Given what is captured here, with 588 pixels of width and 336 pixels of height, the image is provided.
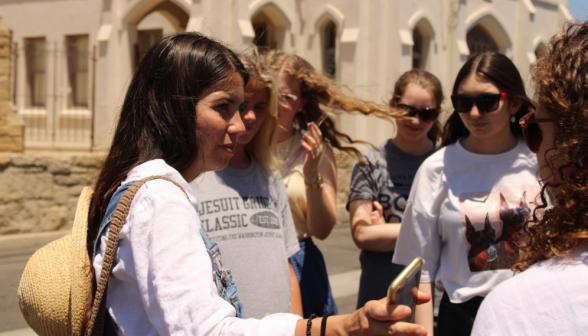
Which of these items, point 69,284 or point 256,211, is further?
point 256,211

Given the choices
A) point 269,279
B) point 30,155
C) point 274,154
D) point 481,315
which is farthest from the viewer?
point 30,155

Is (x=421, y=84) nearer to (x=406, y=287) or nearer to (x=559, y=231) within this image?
(x=559, y=231)

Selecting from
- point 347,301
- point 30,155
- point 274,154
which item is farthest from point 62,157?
point 274,154

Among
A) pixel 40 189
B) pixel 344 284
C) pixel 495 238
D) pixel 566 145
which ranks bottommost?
pixel 344 284

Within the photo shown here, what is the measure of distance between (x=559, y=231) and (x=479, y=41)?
57.1 feet

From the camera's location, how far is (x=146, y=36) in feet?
48.8

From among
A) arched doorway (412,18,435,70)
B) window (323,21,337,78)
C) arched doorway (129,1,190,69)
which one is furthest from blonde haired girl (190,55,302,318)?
arched doorway (412,18,435,70)

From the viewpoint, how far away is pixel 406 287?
1.10 m

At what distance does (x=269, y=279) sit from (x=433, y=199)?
874 millimetres

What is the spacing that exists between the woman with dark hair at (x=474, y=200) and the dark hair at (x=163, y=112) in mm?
1332

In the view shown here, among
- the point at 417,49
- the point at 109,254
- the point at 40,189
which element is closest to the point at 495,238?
the point at 109,254

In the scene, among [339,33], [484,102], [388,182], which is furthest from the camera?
[339,33]

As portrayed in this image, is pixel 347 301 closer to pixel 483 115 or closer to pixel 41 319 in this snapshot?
pixel 483 115

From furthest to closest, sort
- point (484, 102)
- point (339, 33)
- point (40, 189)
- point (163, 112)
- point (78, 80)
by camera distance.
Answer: point (78, 80)
point (339, 33)
point (40, 189)
point (484, 102)
point (163, 112)
